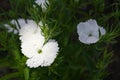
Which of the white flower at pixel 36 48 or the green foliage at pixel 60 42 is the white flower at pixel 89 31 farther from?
the white flower at pixel 36 48

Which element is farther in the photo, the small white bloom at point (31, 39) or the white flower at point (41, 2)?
the white flower at point (41, 2)

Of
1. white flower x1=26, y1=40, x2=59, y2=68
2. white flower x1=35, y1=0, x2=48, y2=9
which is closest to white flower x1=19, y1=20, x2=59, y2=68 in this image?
white flower x1=26, y1=40, x2=59, y2=68

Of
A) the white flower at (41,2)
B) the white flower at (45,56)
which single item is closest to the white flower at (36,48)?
the white flower at (45,56)

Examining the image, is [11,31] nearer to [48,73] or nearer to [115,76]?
[48,73]

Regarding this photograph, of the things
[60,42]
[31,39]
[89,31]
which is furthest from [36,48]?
[89,31]

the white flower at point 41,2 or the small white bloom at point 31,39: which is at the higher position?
the white flower at point 41,2

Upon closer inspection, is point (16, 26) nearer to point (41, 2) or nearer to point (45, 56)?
point (41, 2)

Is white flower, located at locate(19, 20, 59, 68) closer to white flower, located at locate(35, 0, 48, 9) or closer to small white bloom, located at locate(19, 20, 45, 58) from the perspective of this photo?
small white bloom, located at locate(19, 20, 45, 58)
